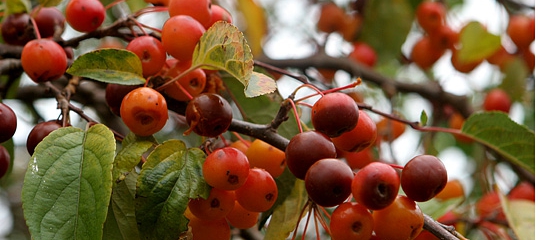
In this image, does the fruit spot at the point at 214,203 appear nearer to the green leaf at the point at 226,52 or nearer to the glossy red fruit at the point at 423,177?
the green leaf at the point at 226,52

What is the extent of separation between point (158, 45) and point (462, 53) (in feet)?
5.21

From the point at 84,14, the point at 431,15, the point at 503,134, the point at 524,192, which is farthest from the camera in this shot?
the point at 431,15

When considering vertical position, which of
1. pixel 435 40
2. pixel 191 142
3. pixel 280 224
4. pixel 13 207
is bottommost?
pixel 13 207

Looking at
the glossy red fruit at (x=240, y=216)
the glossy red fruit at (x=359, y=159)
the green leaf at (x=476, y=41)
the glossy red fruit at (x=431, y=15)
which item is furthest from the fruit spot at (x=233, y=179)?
the glossy red fruit at (x=431, y=15)

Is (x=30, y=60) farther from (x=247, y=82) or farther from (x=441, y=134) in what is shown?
(x=441, y=134)

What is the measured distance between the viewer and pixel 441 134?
289 cm

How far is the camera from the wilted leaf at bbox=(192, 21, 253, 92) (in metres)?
1.03

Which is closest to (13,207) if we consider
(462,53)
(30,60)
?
(30,60)

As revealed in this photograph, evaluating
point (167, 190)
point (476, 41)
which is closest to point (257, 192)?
point (167, 190)

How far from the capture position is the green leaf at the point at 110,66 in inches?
43.9

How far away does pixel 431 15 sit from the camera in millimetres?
2742

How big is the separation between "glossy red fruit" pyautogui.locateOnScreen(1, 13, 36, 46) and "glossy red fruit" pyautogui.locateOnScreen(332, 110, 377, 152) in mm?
704

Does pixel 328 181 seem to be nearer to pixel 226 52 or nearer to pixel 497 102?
pixel 226 52

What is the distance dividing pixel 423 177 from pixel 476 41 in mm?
1565
